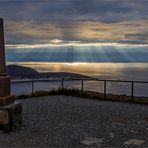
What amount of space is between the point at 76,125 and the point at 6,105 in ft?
7.58

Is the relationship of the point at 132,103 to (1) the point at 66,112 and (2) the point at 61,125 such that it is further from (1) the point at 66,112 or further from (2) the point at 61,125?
(2) the point at 61,125

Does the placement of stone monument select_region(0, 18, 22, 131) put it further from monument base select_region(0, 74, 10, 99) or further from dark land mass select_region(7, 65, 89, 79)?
dark land mass select_region(7, 65, 89, 79)

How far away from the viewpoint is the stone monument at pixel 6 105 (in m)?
11.8

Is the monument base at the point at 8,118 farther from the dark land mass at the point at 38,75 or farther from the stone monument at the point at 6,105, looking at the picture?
the dark land mass at the point at 38,75

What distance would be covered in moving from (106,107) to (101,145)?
7.25 m

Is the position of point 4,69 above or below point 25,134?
above

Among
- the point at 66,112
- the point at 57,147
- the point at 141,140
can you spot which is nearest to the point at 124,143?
the point at 141,140

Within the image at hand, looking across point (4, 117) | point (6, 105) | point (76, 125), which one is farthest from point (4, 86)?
point (76, 125)

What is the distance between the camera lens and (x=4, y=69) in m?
12.3

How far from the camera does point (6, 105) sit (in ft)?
39.6

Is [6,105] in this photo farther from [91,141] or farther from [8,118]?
[91,141]

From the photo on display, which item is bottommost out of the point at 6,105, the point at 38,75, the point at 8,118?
the point at 38,75

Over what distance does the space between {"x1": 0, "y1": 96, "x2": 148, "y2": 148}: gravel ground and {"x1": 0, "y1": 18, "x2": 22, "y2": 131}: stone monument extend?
0.29 metres

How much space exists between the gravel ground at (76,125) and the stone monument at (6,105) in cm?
29
